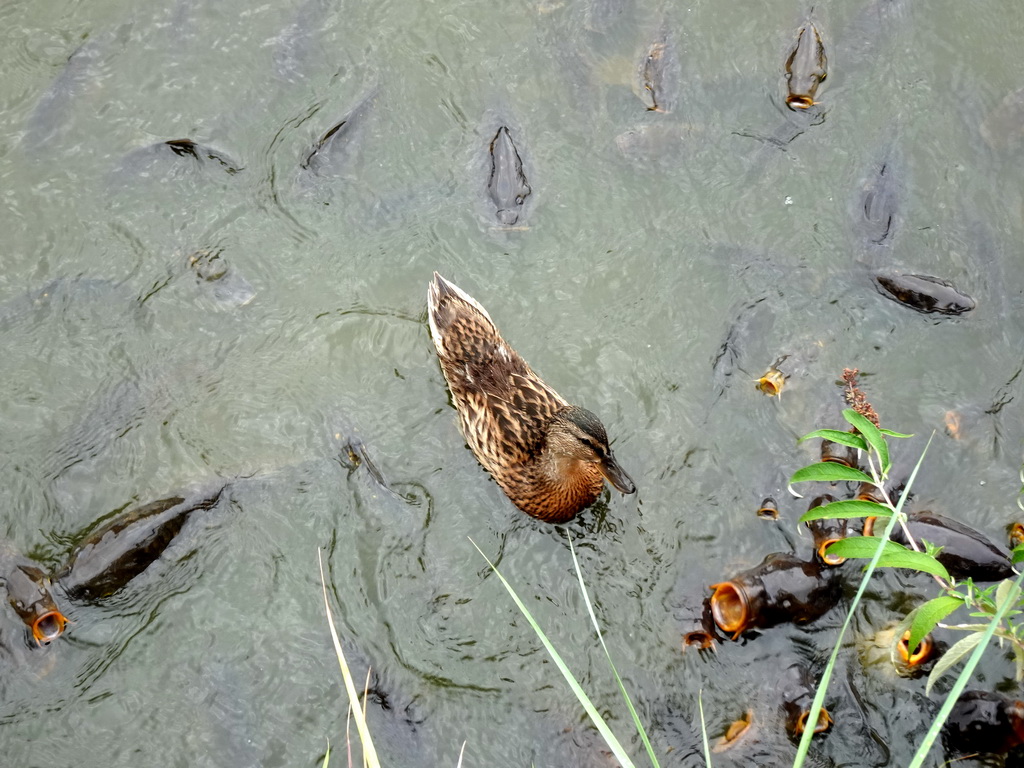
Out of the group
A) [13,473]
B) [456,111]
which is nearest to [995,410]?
[456,111]

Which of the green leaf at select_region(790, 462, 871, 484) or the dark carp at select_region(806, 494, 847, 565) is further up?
the green leaf at select_region(790, 462, 871, 484)

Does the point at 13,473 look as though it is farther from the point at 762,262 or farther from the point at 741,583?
the point at 762,262

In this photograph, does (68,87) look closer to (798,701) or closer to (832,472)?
(832,472)

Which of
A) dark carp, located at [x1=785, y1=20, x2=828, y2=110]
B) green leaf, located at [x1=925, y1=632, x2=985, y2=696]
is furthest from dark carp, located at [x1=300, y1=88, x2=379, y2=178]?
green leaf, located at [x1=925, y1=632, x2=985, y2=696]

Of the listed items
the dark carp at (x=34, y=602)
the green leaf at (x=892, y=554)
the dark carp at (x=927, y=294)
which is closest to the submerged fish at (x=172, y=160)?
the dark carp at (x=34, y=602)

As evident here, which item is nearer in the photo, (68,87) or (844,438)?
(844,438)

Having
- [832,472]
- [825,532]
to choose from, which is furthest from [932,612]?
[825,532]

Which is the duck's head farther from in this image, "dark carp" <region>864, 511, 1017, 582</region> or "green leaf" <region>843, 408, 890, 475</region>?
"green leaf" <region>843, 408, 890, 475</region>
